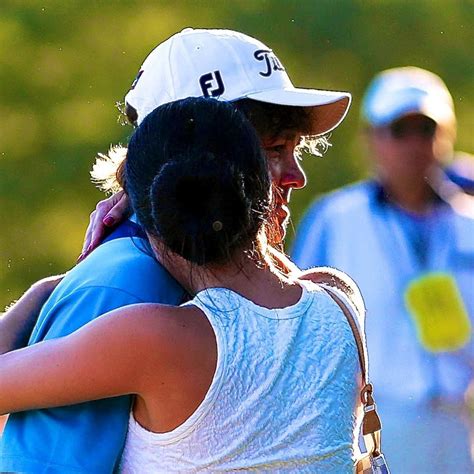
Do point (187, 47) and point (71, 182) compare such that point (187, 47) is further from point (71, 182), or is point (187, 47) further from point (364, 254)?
point (71, 182)

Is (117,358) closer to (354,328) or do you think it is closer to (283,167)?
(354,328)

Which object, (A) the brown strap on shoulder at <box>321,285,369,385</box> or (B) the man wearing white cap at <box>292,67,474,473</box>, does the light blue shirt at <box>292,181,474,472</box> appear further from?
(A) the brown strap on shoulder at <box>321,285,369,385</box>

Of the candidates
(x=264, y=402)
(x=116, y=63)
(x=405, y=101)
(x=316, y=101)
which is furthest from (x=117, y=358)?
(x=116, y=63)

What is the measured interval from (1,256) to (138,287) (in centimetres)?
720

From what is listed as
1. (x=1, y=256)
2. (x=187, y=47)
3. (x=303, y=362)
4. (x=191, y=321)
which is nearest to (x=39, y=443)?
(x=191, y=321)

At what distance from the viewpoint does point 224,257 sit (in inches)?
71.3

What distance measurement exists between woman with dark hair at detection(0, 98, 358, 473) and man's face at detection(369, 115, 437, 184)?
106 inches

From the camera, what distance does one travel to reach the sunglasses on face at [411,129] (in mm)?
4625

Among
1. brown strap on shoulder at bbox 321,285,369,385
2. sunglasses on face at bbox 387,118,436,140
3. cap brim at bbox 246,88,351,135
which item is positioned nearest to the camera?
brown strap on shoulder at bbox 321,285,369,385

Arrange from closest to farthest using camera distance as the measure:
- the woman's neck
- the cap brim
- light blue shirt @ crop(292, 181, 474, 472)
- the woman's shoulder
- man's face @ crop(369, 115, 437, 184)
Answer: the woman's neck → the woman's shoulder → the cap brim → light blue shirt @ crop(292, 181, 474, 472) → man's face @ crop(369, 115, 437, 184)

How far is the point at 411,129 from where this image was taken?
15.2 ft

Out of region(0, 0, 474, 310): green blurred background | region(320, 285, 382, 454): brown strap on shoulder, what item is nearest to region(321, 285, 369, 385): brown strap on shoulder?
region(320, 285, 382, 454): brown strap on shoulder

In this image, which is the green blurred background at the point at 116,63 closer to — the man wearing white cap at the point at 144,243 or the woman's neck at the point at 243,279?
the man wearing white cap at the point at 144,243

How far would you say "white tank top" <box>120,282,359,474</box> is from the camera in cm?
175
